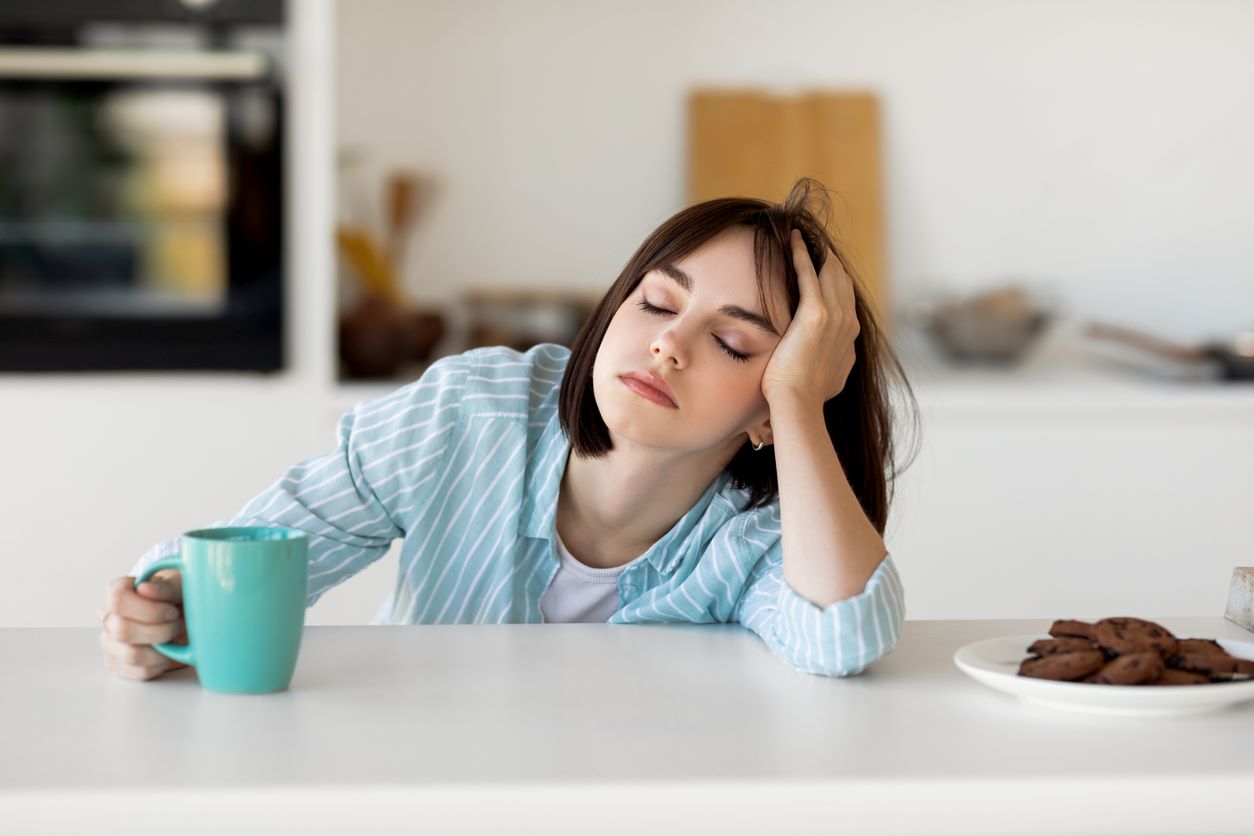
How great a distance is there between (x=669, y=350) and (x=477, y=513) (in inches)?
12.8

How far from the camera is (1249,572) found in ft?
3.96

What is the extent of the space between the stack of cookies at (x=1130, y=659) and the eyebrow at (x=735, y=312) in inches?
16.1

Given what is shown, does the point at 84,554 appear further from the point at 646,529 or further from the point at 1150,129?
the point at 1150,129

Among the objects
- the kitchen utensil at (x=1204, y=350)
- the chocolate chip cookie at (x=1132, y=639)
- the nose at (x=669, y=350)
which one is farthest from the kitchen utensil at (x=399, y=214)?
the chocolate chip cookie at (x=1132, y=639)

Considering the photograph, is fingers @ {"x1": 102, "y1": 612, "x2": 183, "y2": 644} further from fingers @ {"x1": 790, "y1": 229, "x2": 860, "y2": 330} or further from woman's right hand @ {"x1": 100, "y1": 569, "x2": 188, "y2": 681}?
fingers @ {"x1": 790, "y1": 229, "x2": 860, "y2": 330}

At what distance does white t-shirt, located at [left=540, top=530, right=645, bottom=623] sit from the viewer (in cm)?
140

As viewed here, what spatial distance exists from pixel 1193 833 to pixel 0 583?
7.56ft

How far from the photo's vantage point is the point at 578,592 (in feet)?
4.62

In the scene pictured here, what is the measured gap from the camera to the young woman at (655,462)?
1.18 meters

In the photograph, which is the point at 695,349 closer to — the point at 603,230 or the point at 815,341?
the point at 815,341

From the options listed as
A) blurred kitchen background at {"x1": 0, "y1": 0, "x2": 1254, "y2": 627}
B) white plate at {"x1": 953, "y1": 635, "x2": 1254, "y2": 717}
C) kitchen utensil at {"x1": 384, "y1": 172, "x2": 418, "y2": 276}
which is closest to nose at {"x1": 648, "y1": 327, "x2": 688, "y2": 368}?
white plate at {"x1": 953, "y1": 635, "x2": 1254, "y2": 717}

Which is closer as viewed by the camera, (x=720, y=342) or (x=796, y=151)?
(x=720, y=342)

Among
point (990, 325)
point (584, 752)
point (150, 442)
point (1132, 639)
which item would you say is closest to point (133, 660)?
point (584, 752)

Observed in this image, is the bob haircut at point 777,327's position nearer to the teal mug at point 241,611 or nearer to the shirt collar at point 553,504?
the shirt collar at point 553,504
